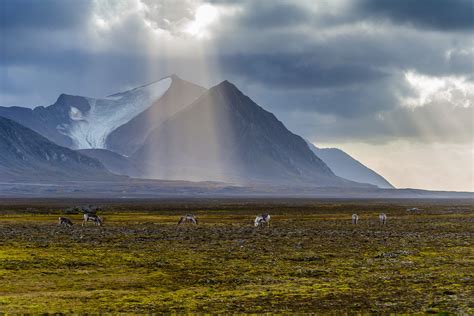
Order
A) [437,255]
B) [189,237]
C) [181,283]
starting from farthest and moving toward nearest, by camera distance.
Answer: [189,237] → [437,255] → [181,283]

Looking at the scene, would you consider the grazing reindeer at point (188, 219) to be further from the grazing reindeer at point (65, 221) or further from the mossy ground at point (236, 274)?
the mossy ground at point (236, 274)

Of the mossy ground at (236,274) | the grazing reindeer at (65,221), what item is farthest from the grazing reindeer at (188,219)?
the mossy ground at (236,274)

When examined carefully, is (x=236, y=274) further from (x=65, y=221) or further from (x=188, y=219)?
(x=188, y=219)

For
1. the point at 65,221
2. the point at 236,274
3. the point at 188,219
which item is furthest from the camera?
the point at 188,219

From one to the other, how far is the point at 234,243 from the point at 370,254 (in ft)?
37.5

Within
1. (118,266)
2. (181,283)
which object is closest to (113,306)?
(181,283)

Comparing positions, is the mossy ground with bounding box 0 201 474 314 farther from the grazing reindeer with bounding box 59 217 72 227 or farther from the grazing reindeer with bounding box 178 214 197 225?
the grazing reindeer with bounding box 178 214 197 225

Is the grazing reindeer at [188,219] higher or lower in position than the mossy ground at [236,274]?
higher

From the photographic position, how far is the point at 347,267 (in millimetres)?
32750

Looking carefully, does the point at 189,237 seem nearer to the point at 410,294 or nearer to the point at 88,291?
the point at 88,291

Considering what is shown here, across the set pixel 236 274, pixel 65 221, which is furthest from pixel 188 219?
pixel 236 274

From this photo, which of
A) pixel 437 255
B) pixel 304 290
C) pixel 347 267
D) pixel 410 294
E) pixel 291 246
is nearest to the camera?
pixel 410 294

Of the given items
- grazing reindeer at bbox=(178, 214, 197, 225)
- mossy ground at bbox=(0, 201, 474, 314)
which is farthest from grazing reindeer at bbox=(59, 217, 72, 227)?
mossy ground at bbox=(0, 201, 474, 314)

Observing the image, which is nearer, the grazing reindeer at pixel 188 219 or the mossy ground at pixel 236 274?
the mossy ground at pixel 236 274
